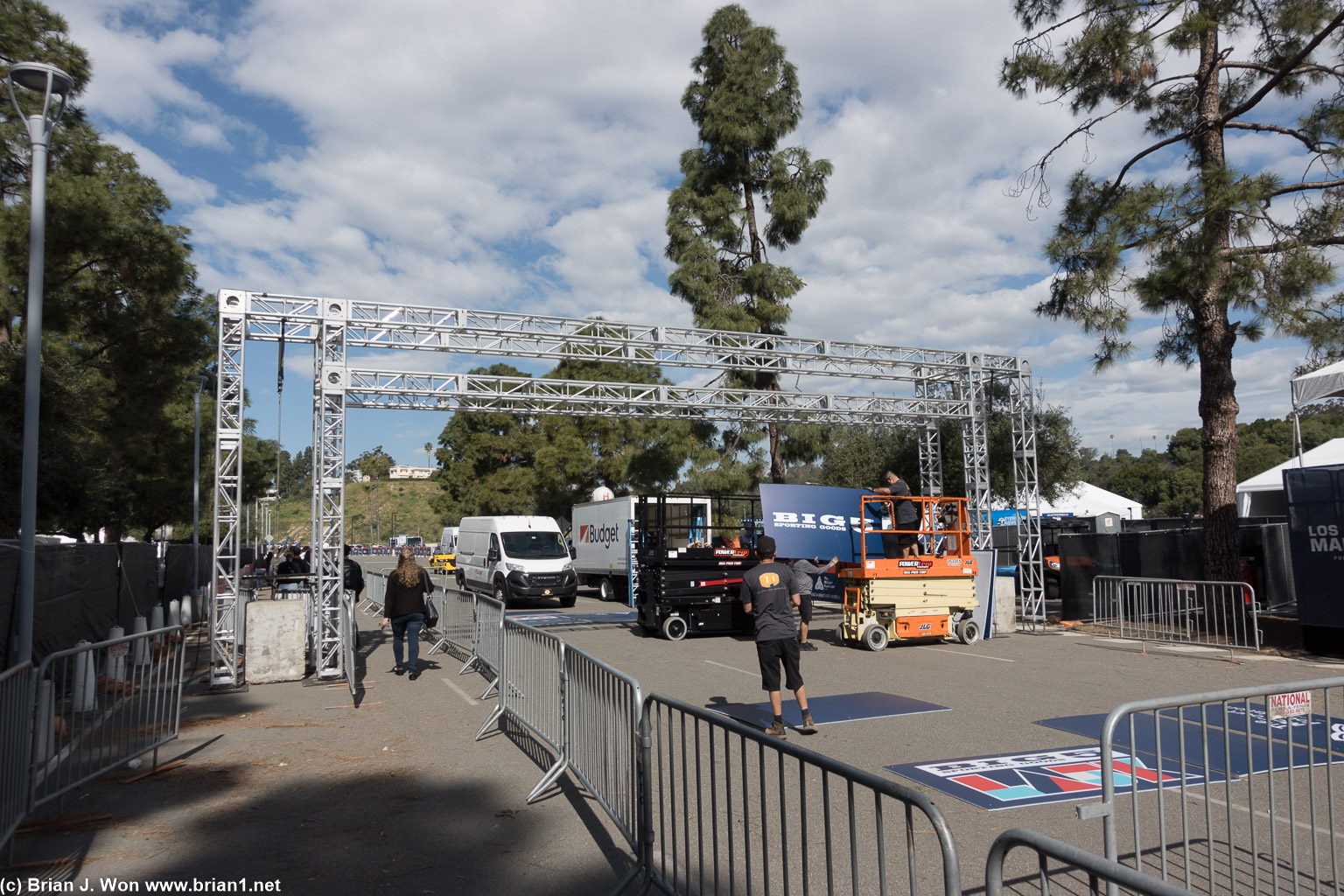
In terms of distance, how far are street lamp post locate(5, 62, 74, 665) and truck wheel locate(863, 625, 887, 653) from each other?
11594 mm

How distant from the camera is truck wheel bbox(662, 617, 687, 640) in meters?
16.8

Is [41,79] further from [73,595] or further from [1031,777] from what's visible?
[1031,777]

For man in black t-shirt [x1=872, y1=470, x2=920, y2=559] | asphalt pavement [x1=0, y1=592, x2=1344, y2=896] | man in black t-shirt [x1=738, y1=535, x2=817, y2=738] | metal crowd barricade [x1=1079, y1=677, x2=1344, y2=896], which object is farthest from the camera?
man in black t-shirt [x1=872, y1=470, x2=920, y2=559]

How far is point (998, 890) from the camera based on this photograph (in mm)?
2400

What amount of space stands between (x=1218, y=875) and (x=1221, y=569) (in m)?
13.5

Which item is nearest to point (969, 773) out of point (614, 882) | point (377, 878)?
point (614, 882)

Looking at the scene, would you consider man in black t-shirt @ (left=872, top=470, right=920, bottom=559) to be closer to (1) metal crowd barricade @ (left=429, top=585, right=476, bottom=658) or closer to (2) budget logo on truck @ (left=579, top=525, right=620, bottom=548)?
(1) metal crowd barricade @ (left=429, top=585, right=476, bottom=658)

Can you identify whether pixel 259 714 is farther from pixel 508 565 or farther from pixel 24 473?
pixel 508 565

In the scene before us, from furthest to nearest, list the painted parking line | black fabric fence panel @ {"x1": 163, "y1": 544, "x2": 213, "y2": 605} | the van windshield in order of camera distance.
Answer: the van windshield → black fabric fence panel @ {"x1": 163, "y1": 544, "x2": 213, "y2": 605} → the painted parking line

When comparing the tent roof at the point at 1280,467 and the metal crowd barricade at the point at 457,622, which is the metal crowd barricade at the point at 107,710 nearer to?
the metal crowd barricade at the point at 457,622

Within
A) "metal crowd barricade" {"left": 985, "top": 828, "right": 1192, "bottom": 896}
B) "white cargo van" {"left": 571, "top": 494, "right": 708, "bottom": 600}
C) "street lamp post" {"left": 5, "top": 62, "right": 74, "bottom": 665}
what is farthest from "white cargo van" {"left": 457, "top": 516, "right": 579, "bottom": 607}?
"metal crowd barricade" {"left": 985, "top": 828, "right": 1192, "bottom": 896}

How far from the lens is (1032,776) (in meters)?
6.43

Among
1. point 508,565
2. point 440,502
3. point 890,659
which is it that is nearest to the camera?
point 890,659

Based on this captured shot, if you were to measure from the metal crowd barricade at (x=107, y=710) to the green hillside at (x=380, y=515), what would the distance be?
10472 centimetres
